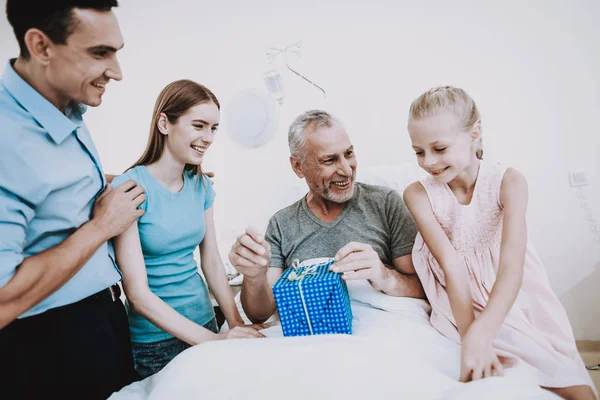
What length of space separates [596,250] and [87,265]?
2132 mm

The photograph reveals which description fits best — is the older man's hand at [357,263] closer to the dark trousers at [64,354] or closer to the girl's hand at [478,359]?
the girl's hand at [478,359]

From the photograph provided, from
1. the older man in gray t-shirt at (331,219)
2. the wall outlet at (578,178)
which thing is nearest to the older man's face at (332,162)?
the older man in gray t-shirt at (331,219)

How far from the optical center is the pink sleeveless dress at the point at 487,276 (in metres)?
1.03

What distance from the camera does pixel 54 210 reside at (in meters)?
0.85

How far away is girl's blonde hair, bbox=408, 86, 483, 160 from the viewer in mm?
1125

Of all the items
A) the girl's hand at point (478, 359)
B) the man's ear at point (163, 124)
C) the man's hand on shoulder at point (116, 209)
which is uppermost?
the man's ear at point (163, 124)

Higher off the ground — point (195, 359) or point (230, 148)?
point (230, 148)

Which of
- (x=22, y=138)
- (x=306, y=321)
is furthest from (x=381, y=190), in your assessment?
(x=22, y=138)

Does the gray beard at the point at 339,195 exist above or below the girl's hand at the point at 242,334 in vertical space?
above

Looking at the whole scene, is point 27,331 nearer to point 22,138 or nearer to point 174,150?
point 22,138

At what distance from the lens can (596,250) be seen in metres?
1.79

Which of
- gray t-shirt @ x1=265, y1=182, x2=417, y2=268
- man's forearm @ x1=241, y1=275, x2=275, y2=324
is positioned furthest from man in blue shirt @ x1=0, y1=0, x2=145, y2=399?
gray t-shirt @ x1=265, y1=182, x2=417, y2=268

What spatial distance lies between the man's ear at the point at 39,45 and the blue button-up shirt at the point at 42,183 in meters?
0.06

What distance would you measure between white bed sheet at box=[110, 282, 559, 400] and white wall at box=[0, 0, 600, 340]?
4.06 ft
